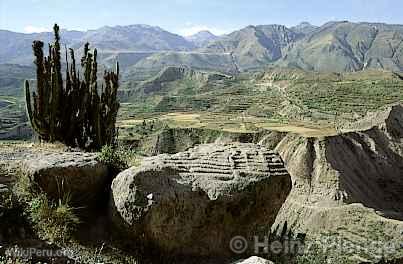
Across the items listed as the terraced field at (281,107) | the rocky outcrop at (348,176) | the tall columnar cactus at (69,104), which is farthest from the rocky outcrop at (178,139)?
the tall columnar cactus at (69,104)

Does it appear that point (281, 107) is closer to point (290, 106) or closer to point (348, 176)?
point (290, 106)

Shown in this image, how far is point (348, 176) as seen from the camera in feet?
116

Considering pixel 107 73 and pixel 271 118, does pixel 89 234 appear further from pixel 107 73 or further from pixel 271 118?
pixel 271 118

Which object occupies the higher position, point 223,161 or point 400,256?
point 223,161

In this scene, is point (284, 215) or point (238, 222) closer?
point (238, 222)

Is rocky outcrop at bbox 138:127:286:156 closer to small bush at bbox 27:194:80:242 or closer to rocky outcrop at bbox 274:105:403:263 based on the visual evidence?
rocky outcrop at bbox 274:105:403:263

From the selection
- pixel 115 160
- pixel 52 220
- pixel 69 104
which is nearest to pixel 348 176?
pixel 69 104

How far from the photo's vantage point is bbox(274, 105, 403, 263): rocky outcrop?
2795cm

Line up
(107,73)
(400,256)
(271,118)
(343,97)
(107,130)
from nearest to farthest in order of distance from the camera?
(107,130) → (107,73) → (400,256) → (271,118) → (343,97)

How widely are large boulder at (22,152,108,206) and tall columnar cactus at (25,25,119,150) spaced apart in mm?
3576

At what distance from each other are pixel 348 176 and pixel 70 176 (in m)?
30.5

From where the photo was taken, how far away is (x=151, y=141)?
47844 mm

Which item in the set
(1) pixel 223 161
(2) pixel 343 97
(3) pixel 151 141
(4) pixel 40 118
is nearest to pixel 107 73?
(4) pixel 40 118

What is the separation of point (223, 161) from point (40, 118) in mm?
5529
